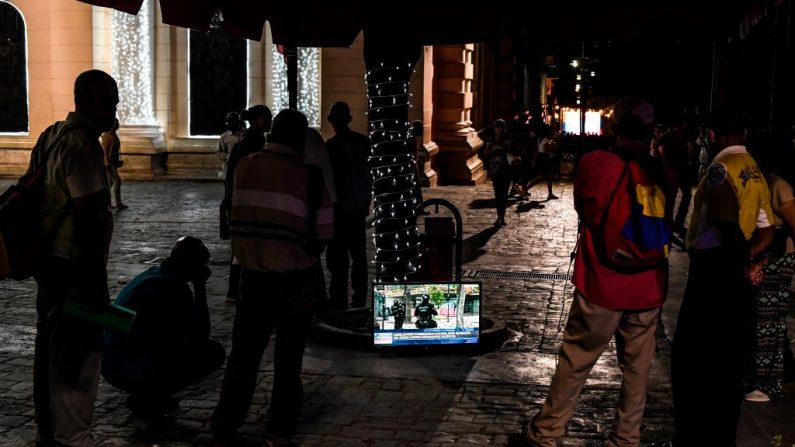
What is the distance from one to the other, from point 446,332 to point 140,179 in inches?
638

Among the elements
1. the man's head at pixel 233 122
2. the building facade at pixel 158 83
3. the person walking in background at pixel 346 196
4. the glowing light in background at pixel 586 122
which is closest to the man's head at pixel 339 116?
the person walking in background at pixel 346 196

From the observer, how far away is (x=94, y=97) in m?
5.16

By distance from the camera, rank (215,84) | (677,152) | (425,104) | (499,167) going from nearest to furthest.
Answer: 1. (677,152)
2. (499,167)
3. (425,104)
4. (215,84)

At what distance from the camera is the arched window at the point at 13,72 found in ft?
77.0

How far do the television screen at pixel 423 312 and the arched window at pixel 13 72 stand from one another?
59.8 ft

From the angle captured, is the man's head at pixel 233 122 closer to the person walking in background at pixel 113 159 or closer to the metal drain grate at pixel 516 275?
the metal drain grate at pixel 516 275

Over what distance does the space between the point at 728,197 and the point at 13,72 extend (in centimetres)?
2094

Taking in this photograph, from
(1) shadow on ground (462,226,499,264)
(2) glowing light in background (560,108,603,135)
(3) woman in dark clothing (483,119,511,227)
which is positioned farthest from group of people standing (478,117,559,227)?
(2) glowing light in background (560,108,603,135)

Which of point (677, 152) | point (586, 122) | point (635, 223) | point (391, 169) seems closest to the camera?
point (635, 223)

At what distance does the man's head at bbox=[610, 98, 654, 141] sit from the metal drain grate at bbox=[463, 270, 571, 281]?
19.7 feet

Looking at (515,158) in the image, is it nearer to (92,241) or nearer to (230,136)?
(230,136)

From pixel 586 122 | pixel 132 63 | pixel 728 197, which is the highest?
pixel 132 63

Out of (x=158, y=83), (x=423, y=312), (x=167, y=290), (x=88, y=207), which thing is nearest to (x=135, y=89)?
(x=158, y=83)

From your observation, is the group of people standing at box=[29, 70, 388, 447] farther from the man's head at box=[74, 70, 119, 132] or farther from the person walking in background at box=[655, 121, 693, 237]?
the person walking in background at box=[655, 121, 693, 237]
